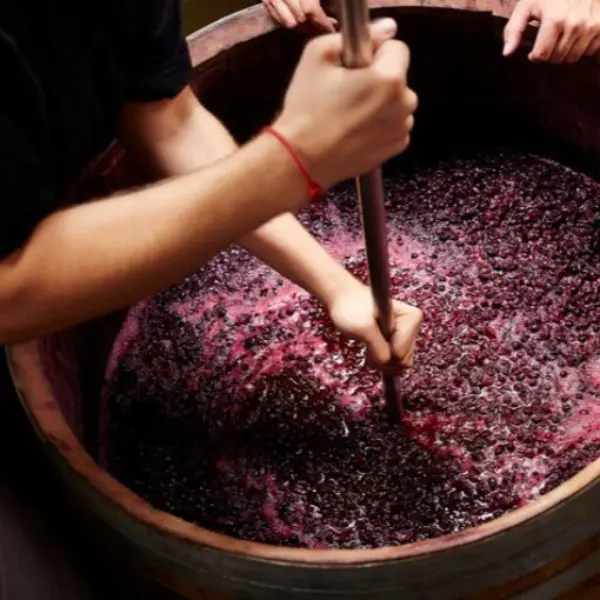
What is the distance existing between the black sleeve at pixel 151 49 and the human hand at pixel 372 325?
1.22 ft

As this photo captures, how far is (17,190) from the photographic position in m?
0.89

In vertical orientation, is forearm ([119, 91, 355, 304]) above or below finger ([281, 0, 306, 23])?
below

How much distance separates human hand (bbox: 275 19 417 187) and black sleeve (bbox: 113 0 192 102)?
1.17 feet

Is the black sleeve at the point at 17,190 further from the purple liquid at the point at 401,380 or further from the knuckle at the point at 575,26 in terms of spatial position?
the knuckle at the point at 575,26

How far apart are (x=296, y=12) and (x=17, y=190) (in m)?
0.82

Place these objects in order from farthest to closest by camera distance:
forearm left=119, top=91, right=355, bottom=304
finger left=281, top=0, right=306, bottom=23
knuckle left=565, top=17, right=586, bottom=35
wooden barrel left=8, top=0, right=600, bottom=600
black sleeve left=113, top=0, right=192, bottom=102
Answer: finger left=281, top=0, right=306, bottom=23 < knuckle left=565, top=17, right=586, bottom=35 < forearm left=119, top=91, right=355, bottom=304 < black sleeve left=113, top=0, right=192, bottom=102 < wooden barrel left=8, top=0, right=600, bottom=600

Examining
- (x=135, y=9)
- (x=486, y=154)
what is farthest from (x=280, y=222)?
(x=486, y=154)

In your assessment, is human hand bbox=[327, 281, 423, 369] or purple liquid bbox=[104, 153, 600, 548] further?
purple liquid bbox=[104, 153, 600, 548]

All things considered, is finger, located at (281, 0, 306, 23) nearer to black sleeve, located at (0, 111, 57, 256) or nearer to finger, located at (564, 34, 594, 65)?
finger, located at (564, 34, 594, 65)

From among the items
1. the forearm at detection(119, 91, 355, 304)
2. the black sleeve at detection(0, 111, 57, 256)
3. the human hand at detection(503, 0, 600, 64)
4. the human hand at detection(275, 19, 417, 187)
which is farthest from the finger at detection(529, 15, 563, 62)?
the black sleeve at detection(0, 111, 57, 256)

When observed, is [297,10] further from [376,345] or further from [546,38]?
[376,345]

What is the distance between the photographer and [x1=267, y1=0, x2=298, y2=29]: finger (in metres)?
1.56

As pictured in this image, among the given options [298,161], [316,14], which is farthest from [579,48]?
→ [298,161]

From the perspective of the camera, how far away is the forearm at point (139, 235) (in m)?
0.87
